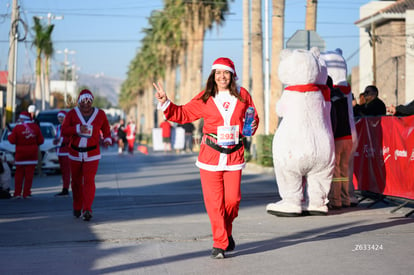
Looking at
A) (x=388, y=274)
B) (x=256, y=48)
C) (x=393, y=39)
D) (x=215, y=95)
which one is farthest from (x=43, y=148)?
(x=393, y=39)

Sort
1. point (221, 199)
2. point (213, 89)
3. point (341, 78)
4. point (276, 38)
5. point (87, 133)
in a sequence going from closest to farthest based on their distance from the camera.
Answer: point (221, 199)
point (213, 89)
point (87, 133)
point (341, 78)
point (276, 38)

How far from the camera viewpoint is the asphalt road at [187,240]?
6945 mm

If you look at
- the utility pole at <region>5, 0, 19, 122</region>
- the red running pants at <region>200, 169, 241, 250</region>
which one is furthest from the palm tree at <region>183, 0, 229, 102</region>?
the red running pants at <region>200, 169, 241, 250</region>

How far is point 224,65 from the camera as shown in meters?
7.60

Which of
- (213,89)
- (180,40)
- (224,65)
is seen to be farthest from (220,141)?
(180,40)

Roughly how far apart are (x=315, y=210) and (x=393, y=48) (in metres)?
41.0

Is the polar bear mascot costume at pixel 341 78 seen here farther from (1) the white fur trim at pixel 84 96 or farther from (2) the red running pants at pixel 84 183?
(2) the red running pants at pixel 84 183

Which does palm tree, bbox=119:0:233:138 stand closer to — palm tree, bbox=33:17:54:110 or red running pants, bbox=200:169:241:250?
palm tree, bbox=33:17:54:110

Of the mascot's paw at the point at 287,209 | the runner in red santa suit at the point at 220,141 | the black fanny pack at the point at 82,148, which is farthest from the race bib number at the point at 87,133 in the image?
the runner in red santa suit at the point at 220,141

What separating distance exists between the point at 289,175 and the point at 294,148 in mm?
402

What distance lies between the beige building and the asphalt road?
3506cm

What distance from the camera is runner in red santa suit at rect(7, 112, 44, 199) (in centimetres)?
1475

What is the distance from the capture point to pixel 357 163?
1324 centimetres

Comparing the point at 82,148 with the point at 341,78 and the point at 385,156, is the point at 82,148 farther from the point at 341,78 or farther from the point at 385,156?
the point at 385,156
